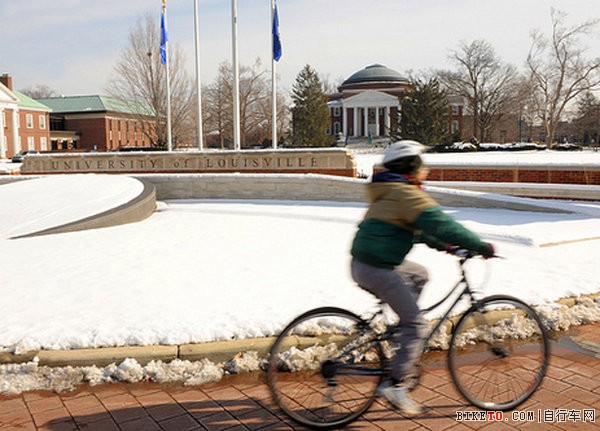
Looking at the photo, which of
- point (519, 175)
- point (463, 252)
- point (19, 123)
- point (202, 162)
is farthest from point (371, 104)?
point (463, 252)

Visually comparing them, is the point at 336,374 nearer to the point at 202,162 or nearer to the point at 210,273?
the point at 210,273

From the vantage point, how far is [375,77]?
84.9 meters

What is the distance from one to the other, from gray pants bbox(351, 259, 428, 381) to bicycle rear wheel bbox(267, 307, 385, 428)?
144mm

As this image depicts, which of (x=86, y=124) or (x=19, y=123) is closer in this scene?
(x=19, y=123)

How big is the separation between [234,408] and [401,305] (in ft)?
4.60

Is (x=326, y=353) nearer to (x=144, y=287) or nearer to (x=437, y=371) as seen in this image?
(x=437, y=371)

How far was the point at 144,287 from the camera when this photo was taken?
6551mm

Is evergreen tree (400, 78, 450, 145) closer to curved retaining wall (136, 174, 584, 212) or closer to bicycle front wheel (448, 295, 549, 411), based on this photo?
curved retaining wall (136, 174, 584, 212)

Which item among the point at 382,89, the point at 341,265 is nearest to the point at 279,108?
the point at 382,89

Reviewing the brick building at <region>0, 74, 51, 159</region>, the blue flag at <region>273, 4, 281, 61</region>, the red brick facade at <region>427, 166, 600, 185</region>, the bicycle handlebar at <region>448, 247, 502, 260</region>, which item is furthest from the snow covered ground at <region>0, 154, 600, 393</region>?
the brick building at <region>0, 74, 51, 159</region>

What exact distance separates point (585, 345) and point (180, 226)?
8605 millimetres

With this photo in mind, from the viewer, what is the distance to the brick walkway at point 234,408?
3.55m

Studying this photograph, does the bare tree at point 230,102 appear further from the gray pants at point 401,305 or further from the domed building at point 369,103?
the gray pants at point 401,305

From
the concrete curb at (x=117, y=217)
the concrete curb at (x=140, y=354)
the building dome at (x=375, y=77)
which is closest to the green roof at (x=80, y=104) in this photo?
the building dome at (x=375, y=77)
